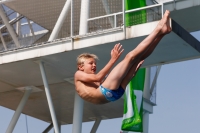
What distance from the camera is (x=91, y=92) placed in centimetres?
1020

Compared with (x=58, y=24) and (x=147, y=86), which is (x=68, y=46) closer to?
(x=58, y=24)

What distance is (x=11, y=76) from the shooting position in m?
26.1

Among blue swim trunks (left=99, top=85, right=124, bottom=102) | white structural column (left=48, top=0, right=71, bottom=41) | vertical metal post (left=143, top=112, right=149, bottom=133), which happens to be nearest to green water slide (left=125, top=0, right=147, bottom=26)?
white structural column (left=48, top=0, right=71, bottom=41)

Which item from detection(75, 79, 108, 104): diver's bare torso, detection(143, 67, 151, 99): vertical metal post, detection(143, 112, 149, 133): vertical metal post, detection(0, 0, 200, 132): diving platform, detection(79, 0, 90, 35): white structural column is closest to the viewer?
detection(75, 79, 108, 104): diver's bare torso

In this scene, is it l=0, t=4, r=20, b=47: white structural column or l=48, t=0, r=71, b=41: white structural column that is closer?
l=48, t=0, r=71, b=41: white structural column

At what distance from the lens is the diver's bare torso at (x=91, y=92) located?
1010 centimetres

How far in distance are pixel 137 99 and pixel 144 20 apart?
4.78 meters

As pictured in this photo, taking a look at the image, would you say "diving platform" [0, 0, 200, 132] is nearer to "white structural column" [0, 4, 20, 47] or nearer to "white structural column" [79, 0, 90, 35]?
"white structural column" [79, 0, 90, 35]

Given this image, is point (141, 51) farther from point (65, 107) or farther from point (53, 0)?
point (65, 107)

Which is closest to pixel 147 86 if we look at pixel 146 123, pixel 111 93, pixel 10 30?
pixel 146 123

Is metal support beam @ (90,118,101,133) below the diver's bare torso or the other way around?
the other way around

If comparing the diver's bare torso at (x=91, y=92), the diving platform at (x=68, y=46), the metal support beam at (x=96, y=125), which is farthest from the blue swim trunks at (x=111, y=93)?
the metal support beam at (x=96, y=125)

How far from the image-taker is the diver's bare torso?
10102 mm

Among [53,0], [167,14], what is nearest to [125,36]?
[53,0]
